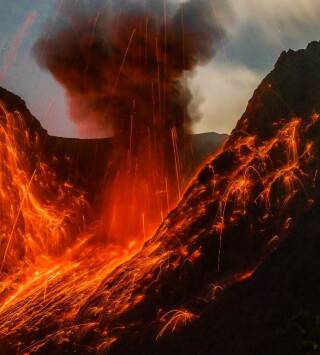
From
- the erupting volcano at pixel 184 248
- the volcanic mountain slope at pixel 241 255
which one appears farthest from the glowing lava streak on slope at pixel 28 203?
the volcanic mountain slope at pixel 241 255

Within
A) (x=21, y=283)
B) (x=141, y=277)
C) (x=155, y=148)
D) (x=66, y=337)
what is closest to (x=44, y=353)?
(x=66, y=337)

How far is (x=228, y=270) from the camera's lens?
522 inches

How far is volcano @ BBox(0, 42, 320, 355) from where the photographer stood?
11508 mm

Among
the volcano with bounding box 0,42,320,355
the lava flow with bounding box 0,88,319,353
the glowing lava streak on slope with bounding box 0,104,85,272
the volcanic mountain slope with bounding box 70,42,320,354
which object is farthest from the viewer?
the glowing lava streak on slope with bounding box 0,104,85,272

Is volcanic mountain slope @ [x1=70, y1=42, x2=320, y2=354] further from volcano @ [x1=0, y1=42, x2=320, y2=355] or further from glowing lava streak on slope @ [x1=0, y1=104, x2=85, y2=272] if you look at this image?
glowing lava streak on slope @ [x1=0, y1=104, x2=85, y2=272]

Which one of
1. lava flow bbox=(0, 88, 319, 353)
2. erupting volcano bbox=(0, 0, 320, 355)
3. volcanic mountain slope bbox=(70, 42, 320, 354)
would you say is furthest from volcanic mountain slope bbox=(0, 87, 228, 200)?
volcanic mountain slope bbox=(70, 42, 320, 354)

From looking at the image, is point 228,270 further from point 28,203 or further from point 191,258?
point 28,203

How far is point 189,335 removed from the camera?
1174cm

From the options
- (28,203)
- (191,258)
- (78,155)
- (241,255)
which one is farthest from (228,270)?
(78,155)

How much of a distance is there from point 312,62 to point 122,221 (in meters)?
12.2

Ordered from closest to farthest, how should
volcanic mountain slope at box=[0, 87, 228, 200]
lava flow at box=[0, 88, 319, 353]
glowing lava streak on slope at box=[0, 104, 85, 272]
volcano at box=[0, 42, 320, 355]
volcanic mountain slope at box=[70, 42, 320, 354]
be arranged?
volcanic mountain slope at box=[70, 42, 320, 354] → volcano at box=[0, 42, 320, 355] → lava flow at box=[0, 88, 319, 353] → glowing lava streak on slope at box=[0, 104, 85, 272] → volcanic mountain slope at box=[0, 87, 228, 200]

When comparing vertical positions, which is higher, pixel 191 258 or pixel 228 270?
pixel 191 258

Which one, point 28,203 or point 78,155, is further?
point 78,155

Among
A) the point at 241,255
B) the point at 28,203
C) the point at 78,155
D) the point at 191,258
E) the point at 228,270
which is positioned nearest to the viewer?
the point at 228,270
